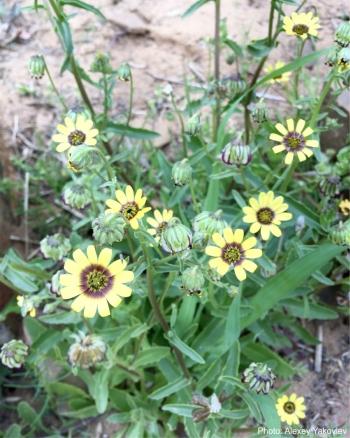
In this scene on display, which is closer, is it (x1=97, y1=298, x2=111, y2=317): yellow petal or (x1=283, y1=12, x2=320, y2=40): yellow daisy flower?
(x1=97, y1=298, x2=111, y2=317): yellow petal

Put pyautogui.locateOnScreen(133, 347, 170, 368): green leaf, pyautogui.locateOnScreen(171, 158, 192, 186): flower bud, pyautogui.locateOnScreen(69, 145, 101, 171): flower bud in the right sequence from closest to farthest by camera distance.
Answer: pyautogui.locateOnScreen(69, 145, 101, 171): flower bud < pyautogui.locateOnScreen(171, 158, 192, 186): flower bud < pyautogui.locateOnScreen(133, 347, 170, 368): green leaf

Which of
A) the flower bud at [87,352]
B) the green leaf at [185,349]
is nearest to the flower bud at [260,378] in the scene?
the green leaf at [185,349]

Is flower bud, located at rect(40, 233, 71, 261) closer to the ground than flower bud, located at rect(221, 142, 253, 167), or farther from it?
closer to the ground

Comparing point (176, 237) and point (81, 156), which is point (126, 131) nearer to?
point (81, 156)

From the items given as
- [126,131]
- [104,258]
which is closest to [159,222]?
[104,258]

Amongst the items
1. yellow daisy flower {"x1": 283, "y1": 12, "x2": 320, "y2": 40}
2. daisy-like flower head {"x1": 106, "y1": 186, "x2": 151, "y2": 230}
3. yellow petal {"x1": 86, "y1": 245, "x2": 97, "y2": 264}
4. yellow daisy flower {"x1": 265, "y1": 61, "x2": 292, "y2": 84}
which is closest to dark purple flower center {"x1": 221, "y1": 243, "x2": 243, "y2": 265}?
daisy-like flower head {"x1": 106, "y1": 186, "x2": 151, "y2": 230}

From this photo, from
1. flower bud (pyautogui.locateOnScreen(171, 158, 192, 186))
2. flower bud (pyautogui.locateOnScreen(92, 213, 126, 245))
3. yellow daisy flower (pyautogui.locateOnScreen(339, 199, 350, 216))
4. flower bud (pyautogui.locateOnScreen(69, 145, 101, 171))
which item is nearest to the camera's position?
flower bud (pyautogui.locateOnScreen(92, 213, 126, 245))

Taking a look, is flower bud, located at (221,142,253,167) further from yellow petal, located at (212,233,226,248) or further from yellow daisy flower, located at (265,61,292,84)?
yellow daisy flower, located at (265,61,292,84)
